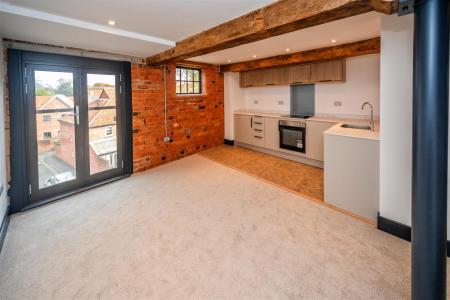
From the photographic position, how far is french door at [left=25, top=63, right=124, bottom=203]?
343 cm

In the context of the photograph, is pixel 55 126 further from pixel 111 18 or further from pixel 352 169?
pixel 352 169

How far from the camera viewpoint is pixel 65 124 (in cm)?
374

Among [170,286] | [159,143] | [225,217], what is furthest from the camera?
[159,143]

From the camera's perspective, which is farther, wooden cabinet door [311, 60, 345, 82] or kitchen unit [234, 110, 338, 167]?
kitchen unit [234, 110, 338, 167]

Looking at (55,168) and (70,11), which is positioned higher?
(70,11)

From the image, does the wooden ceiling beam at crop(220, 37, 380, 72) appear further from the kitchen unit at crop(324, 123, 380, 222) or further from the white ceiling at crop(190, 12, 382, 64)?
the kitchen unit at crop(324, 123, 380, 222)

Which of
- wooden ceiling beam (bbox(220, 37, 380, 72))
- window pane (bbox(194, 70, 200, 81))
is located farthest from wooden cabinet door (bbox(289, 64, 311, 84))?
window pane (bbox(194, 70, 200, 81))

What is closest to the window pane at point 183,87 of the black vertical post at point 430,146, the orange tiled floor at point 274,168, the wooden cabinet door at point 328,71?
the orange tiled floor at point 274,168

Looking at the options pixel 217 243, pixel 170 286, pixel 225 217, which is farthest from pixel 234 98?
pixel 170 286

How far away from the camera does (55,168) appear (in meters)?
3.72

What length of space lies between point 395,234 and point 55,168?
4.36 metres

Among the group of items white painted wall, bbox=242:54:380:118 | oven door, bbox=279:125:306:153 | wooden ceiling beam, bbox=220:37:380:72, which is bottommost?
oven door, bbox=279:125:306:153

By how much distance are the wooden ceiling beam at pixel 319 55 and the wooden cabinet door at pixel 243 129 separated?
1.22 meters

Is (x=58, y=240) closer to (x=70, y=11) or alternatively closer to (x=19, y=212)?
(x=19, y=212)
